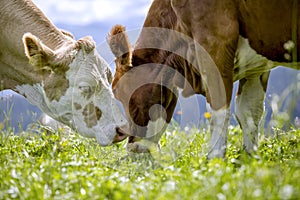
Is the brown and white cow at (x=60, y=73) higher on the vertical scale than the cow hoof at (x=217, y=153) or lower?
higher

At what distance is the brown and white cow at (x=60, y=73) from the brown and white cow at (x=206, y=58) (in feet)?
0.89

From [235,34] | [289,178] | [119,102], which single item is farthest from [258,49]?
[289,178]

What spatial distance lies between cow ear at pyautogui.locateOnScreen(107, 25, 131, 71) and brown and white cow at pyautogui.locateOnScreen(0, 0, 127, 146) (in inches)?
14.8

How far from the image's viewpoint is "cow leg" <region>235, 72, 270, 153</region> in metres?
7.06

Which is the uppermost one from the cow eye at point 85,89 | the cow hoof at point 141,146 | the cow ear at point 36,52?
the cow ear at point 36,52

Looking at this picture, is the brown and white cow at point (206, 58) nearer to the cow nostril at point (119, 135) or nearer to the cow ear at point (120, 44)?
the cow ear at point (120, 44)

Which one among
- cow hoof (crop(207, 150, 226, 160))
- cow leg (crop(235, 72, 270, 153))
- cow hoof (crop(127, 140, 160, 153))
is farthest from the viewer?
cow leg (crop(235, 72, 270, 153))

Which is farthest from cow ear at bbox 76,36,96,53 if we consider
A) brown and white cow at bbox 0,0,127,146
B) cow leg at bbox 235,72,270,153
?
cow leg at bbox 235,72,270,153

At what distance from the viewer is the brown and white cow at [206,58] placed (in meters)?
→ 5.66

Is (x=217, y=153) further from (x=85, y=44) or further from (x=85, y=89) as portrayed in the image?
(x=85, y=44)

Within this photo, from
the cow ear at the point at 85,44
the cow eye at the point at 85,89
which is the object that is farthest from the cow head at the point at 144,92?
the cow eye at the point at 85,89

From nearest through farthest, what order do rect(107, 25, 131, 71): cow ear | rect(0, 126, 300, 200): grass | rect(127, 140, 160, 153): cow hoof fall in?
1. rect(0, 126, 300, 200): grass
2. rect(107, 25, 131, 71): cow ear
3. rect(127, 140, 160, 153): cow hoof

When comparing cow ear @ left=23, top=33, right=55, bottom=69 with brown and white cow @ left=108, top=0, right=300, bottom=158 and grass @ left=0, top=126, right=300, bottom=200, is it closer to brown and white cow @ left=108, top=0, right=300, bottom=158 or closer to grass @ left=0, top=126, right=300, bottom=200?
brown and white cow @ left=108, top=0, right=300, bottom=158

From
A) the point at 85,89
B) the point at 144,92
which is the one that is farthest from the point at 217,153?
the point at 85,89
